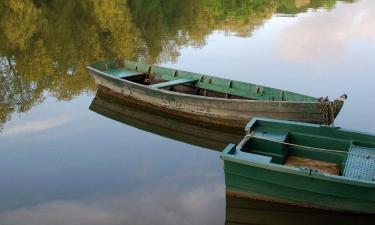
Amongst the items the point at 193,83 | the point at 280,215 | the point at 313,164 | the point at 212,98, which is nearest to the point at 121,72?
the point at 193,83

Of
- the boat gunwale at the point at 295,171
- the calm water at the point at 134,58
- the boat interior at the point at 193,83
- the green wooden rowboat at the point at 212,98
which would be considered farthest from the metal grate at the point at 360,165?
the boat interior at the point at 193,83

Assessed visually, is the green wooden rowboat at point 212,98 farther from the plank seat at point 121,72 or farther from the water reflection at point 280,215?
the water reflection at point 280,215

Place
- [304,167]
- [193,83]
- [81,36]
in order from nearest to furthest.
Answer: [304,167], [193,83], [81,36]

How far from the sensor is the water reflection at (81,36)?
2177 centimetres

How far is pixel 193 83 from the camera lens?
1805 centimetres

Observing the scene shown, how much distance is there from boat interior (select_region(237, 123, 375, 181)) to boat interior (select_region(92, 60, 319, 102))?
10.3 ft

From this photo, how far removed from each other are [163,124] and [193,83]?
2.41 metres

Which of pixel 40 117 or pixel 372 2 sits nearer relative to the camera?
pixel 40 117

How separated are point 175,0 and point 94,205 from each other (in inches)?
1506

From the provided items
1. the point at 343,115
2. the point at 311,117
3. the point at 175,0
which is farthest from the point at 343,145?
the point at 175,0

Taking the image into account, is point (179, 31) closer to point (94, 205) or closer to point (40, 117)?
point (40, 117)

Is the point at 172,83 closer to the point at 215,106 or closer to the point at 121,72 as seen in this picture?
the point at 215,106

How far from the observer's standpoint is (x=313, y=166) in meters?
11.5

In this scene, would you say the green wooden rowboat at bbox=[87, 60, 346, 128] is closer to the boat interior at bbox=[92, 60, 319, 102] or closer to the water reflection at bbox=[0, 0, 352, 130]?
the boat interior at bbox=[92, 60, 319, 102]
